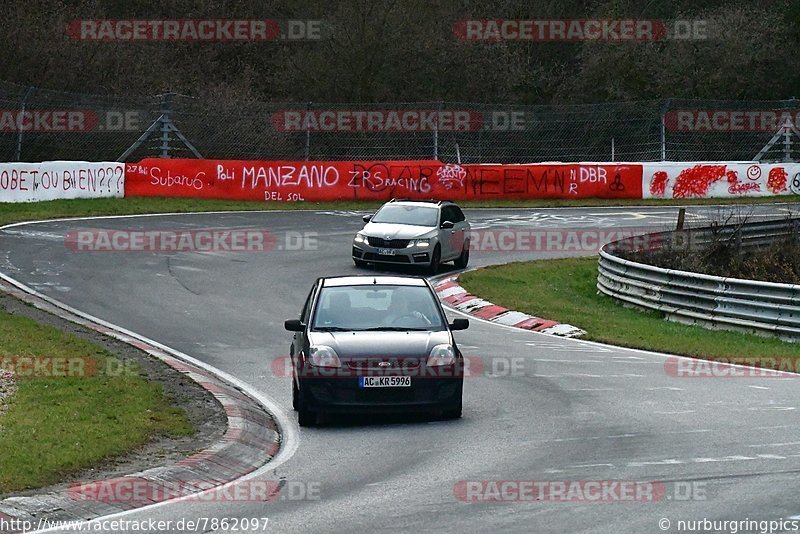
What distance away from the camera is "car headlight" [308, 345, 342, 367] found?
41.2 ft

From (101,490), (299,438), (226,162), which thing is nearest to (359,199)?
(226,162)

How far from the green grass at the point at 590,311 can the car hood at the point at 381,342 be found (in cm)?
586

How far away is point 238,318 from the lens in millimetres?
20156

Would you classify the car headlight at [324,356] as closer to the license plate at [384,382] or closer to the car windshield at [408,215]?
the license plate at [384,382]

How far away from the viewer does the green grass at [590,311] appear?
723 inches

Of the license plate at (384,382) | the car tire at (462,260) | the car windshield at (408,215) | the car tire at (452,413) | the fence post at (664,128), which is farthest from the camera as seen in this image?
the fence post at (664,128)

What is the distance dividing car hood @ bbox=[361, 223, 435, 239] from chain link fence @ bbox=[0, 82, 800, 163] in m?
13.2

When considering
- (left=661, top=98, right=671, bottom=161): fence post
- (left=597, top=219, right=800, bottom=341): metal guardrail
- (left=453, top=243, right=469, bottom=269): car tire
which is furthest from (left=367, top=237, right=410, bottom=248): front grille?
(left=661, top=98, right=671, bottom=161): fence post

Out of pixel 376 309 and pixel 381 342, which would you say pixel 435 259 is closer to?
pixel 376 309

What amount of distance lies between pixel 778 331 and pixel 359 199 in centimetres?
2042

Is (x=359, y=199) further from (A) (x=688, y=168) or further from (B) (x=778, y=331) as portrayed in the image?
(B) (x=778, y=331)

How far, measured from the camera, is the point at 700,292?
20859 mm

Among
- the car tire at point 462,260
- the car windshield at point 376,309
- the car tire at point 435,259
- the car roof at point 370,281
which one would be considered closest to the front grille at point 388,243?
the car tire at point 435,259

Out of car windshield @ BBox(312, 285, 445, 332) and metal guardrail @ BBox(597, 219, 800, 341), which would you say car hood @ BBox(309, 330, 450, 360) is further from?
metal guardrail @ BBox(597, 219, 800, 341)
